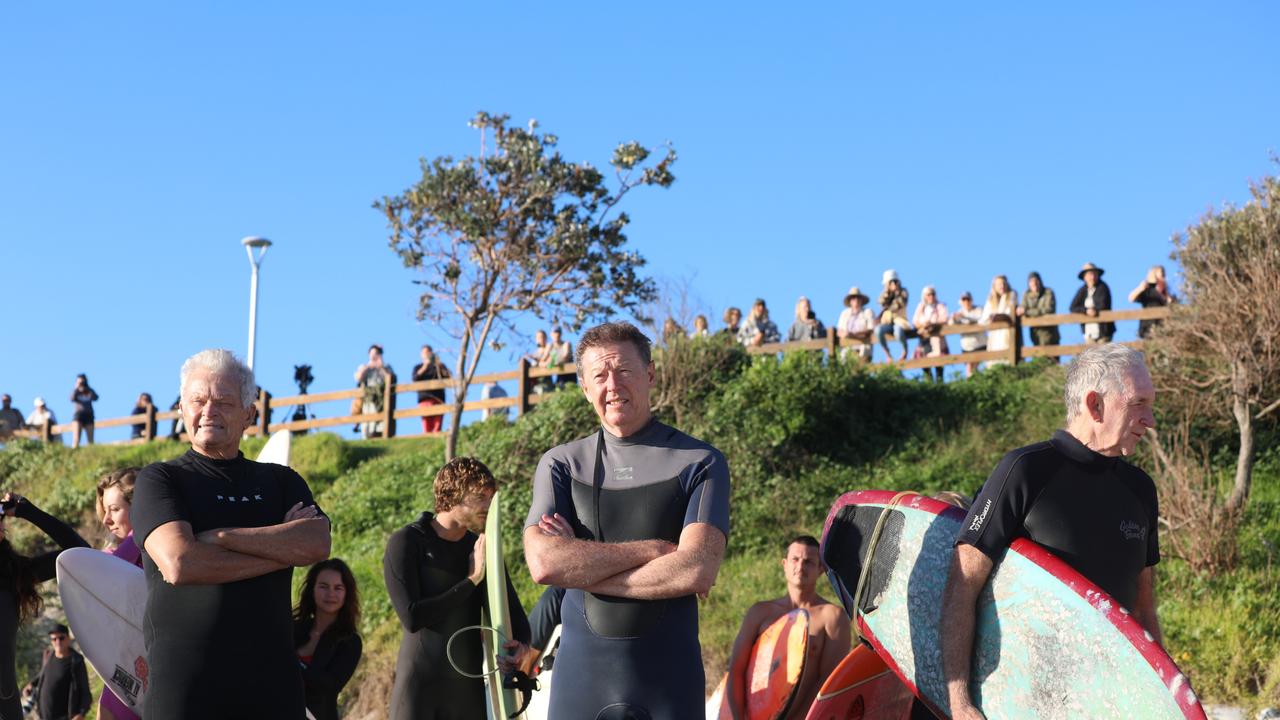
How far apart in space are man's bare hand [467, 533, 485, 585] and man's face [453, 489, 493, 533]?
92mm

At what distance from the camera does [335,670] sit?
6605 millimetres

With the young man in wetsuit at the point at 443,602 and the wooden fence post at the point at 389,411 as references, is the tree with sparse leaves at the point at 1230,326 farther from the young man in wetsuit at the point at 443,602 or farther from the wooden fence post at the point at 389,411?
the wooden fence post at the point at 389,411

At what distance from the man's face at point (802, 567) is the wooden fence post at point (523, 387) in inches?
588

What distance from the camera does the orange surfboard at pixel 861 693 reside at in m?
5.32

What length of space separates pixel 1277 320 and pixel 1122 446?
35.7 ft

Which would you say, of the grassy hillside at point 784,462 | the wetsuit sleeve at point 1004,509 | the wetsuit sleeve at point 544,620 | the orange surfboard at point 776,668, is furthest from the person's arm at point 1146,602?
the grassy hillside at point 784,462

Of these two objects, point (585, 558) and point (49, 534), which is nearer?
point (585, 558)

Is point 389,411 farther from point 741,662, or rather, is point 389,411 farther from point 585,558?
point 585,558

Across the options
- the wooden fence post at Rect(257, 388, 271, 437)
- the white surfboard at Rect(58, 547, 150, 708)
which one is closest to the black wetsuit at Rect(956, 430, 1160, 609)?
the white surfboard at Rect(58, 547, 150, 708)

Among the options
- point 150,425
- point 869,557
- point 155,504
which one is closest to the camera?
point 155,504

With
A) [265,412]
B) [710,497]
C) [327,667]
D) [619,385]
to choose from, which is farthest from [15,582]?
[265,412]

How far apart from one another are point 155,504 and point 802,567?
151 inches

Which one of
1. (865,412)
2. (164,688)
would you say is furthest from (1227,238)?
(164,688)

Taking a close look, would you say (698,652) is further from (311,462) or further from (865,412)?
(311,462)
